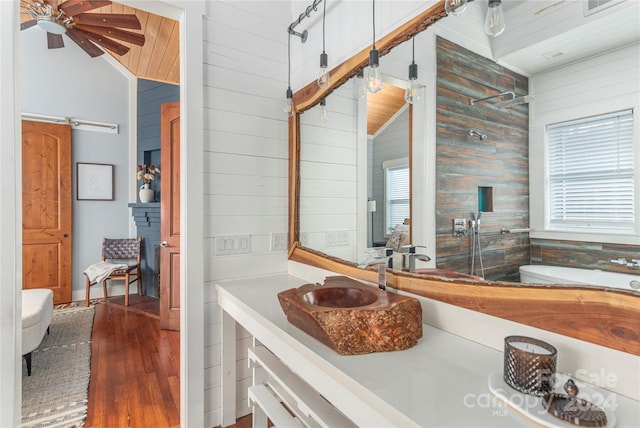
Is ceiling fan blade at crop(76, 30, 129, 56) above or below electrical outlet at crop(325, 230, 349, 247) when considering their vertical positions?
above

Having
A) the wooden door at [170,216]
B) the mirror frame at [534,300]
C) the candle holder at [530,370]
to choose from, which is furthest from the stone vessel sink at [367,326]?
the wooden door at [170,216]

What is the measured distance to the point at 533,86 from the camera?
2.68ft

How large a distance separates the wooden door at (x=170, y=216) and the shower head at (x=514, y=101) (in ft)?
10.1

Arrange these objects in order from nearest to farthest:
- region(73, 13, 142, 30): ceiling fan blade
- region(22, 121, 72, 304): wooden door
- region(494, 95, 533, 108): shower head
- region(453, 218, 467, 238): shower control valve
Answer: region(494, 95, 533, 108): shower head < region(453, 218, 467, 238): shower control valve < region(73, 13, 142, 30): ceiling fan blade < region(22, 121, 72, 304): wooden door

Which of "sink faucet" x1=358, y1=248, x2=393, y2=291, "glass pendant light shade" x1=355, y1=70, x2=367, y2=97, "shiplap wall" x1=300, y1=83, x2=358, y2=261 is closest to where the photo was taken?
"sink faucet" x1=358, y1=248, x2=393, y2=291

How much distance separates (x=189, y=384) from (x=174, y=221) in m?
1.97

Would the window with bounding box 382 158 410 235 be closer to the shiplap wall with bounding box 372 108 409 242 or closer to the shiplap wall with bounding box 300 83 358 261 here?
the shiplap wall with bounding box 372 108 409 242

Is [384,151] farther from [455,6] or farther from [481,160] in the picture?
[455,6]

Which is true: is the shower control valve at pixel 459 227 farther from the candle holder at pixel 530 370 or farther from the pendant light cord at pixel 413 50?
the pendant light cord at pixel 413 50

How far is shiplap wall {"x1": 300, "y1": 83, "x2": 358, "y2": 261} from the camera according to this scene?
156 cm

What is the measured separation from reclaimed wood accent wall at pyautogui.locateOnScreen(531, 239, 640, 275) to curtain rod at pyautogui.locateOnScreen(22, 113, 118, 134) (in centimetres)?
525

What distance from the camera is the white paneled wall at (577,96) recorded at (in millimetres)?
656

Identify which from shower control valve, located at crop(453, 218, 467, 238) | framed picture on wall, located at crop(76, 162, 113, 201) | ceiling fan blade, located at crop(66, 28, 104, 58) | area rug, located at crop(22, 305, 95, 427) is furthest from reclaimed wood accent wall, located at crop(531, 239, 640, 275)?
framed picture on wall, located at crop(76, 162, 113, 201)

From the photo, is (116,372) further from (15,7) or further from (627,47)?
(627,47)
